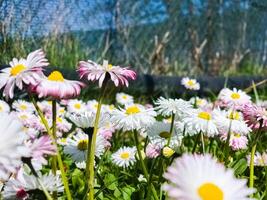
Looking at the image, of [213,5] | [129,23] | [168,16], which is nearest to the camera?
[129,23]

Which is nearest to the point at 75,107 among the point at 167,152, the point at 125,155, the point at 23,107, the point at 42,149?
the point at 23,107

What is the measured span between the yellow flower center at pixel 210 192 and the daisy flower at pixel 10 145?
0.21 m

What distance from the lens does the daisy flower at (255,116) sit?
40.7 inches

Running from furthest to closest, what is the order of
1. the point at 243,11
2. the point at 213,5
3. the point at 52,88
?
the point at 243,11 → the point at 213,5 → the point at 52,88

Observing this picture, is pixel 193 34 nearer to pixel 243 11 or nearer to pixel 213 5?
pixel 213 5

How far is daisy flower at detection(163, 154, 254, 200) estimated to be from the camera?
540mm

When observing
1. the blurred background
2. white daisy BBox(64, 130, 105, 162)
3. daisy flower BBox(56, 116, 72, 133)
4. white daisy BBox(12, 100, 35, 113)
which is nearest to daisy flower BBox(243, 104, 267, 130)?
white daisy BBox(64, 130, 105, 162)

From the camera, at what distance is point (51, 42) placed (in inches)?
121

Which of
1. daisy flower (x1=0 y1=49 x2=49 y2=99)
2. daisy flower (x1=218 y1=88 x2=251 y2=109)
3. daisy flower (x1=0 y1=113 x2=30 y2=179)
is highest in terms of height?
daisy flower (x1=0 y1=49 x2=49 y2=99)

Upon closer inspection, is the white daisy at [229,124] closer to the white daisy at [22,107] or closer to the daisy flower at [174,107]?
the daisy flower at [174,107]

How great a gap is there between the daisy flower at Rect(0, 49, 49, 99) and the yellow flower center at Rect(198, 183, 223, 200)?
1.11 ft

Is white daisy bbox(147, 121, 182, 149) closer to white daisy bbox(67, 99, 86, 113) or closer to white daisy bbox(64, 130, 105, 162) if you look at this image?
white daisy bbox(64, 130, 105, 162)

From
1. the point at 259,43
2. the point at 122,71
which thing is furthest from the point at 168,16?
the point at 122,71

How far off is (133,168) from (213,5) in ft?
12.9
